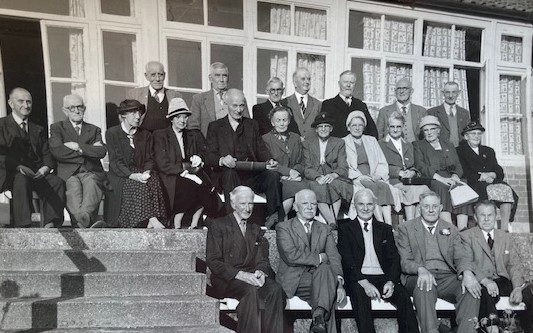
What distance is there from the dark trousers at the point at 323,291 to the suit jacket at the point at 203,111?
2.06m

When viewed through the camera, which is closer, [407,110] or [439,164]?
[439,164]

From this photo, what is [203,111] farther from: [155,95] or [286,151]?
[286,151]

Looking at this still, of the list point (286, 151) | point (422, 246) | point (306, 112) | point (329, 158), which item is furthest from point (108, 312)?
Answer: point (306, 112)

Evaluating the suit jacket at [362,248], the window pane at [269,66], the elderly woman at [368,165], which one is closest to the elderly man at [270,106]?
the window pane at [269,66]

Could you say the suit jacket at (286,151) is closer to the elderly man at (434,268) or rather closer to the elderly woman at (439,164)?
the elderly man at (434,268)

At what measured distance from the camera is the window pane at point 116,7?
5.22 m

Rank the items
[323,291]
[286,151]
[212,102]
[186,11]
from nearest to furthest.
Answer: [323,291] < [286,151] < [212,102] < [186,11]

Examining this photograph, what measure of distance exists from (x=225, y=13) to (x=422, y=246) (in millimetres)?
3388

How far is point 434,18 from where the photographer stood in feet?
21.2

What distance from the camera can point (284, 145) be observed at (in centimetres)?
517

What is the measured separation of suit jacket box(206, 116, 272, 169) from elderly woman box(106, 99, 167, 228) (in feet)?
2.01

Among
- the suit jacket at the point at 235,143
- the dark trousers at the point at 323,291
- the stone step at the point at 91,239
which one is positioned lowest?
the dark trousers at the point at 323,291

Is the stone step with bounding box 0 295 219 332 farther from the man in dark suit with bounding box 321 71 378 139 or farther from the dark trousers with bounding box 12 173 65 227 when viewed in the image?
the man in dark suit with bounding box 321 71 378 139

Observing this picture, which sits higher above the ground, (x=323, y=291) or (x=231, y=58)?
(x=231, y=58)
